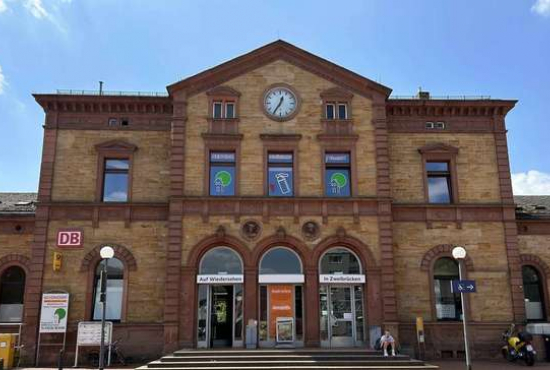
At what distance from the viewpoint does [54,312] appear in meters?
21.5

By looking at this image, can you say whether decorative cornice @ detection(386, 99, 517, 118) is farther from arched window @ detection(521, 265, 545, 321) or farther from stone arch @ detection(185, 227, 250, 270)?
stone arch @ detection(185, 227, 250, 270)

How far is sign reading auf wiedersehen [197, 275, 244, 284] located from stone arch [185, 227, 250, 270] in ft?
1.76

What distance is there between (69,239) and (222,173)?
7.31 metres

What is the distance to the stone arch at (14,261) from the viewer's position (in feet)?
77.2

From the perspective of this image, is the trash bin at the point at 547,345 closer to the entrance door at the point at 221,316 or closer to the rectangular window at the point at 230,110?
the entrance door at the point at 221,316

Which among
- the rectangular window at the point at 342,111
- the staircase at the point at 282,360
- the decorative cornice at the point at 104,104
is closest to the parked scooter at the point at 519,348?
the staircase at the point at 282,360

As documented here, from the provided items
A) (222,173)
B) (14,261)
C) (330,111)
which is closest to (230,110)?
(222,173)

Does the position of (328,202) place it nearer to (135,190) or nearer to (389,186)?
(389,186)

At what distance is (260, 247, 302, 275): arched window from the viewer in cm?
2225

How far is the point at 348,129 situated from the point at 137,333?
Result: 42.7ft

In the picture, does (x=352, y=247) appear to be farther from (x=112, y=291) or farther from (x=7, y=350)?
(x=7, y=350)

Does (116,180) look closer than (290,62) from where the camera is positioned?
Yes

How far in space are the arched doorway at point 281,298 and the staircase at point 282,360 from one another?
1716 millimetres

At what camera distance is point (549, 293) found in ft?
79.2
